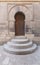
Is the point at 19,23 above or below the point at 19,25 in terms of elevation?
above

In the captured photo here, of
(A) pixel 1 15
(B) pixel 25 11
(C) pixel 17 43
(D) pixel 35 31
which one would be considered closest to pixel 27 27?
(D) pixel 35 31

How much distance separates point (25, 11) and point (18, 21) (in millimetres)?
986

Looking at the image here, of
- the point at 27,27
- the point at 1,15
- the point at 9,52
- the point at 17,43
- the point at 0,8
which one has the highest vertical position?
the point at 0,8

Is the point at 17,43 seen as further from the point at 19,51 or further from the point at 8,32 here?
the point at 8,32

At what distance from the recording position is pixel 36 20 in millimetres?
6426

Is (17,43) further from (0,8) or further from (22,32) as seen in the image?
(0,8)

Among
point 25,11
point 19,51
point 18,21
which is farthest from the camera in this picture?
point 18,21

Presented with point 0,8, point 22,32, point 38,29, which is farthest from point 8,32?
point 38,29

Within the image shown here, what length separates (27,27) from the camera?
254 inches

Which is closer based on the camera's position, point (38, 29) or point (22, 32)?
point (38, 29)

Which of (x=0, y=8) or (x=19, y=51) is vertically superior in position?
(x=0, y=8)

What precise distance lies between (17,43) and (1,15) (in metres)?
2.48

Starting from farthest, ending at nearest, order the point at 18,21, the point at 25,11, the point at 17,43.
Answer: the point at 18,21 < the point at 25,11 < the point at 17,43

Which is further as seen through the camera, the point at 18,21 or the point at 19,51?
the point at 18,21
